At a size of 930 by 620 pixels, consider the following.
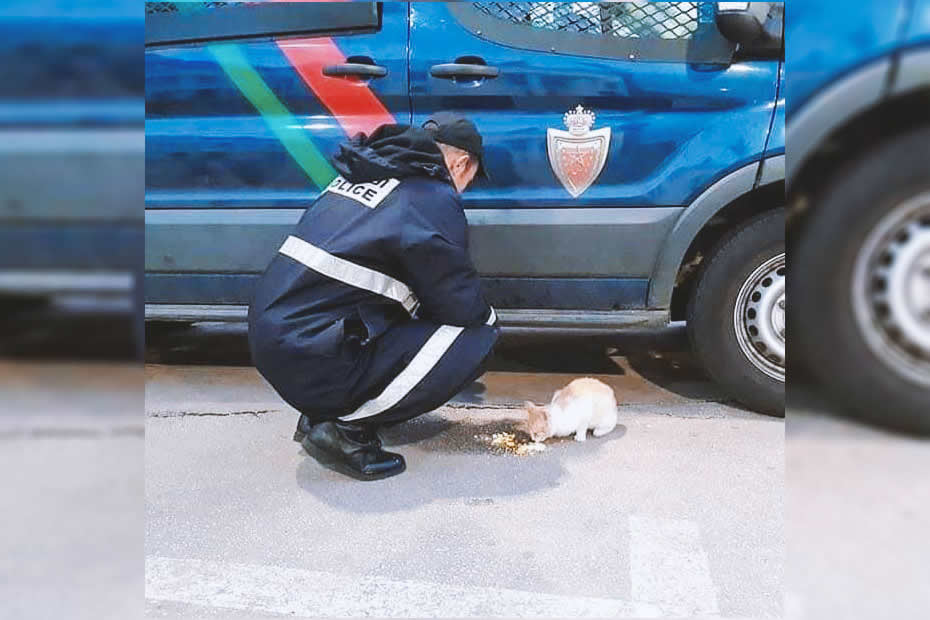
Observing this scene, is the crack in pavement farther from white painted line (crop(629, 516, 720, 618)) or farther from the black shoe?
white painted line (crop(629, 516, 720, 618))

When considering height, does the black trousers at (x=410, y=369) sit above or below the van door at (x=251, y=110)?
below

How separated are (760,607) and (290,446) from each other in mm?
1365

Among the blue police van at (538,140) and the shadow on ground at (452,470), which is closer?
the shadow on ground at (452,470)

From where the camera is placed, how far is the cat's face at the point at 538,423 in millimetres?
2350

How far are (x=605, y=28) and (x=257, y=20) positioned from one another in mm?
969

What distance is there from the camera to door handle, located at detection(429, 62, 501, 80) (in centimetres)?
226

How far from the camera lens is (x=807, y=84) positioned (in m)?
1.04

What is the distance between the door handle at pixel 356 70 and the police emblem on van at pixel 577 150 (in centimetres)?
51

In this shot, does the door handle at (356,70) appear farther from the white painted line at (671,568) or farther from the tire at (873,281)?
the tire at (873,281)

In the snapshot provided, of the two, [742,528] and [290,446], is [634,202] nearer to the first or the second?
[742,528]

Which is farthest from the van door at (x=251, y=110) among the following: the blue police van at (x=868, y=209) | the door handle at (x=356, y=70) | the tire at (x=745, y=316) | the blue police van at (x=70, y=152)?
the blue police van at (x=868, y=209)

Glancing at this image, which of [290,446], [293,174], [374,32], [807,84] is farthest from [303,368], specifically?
[807,84]

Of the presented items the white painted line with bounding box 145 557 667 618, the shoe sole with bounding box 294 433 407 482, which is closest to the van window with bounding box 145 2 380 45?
the shoe sole with bounding box 294 433 407 482

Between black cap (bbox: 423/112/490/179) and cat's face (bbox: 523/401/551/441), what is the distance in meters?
0.74
